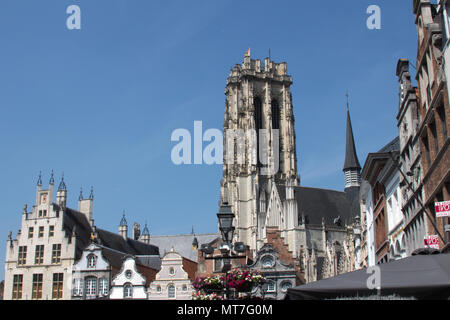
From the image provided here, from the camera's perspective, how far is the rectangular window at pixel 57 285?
49.0 meters

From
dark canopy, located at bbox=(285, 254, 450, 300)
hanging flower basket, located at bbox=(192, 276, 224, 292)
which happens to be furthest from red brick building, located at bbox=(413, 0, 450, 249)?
dark canopy, located at bbox=(285, 254, 450, 300)

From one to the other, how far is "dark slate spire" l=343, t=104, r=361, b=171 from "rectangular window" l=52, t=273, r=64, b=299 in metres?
56.5

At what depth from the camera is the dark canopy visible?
8727 mm

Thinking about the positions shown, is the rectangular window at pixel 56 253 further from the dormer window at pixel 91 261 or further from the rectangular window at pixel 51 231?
the dormer window at pixel 91 261

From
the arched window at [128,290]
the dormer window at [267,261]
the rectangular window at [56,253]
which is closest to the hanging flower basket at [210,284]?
the arched window at [128,290]

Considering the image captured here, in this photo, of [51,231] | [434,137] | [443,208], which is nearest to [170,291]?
[51,231]

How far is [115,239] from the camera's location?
61.4 meters

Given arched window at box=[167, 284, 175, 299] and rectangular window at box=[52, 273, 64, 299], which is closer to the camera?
arched window at box=[167, 284, 175, 299]

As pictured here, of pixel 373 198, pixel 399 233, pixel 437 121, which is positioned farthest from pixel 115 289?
pixel 437 121

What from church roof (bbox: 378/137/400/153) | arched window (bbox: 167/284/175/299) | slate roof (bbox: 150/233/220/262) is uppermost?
church roof (bbox: 378/137/400/153)

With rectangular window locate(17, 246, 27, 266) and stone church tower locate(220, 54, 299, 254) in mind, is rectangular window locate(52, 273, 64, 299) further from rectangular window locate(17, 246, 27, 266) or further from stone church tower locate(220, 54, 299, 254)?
stone church tower locate(220, 54, 299, 254)
